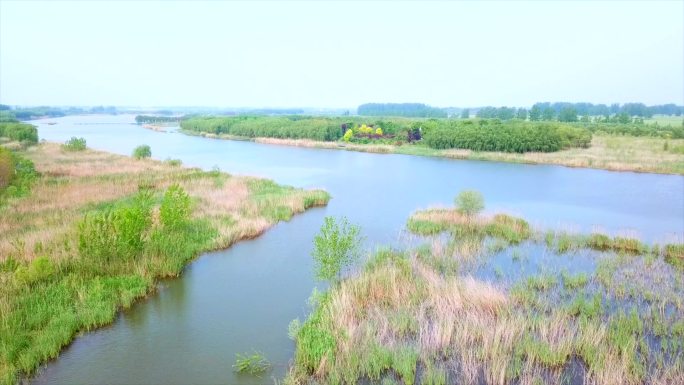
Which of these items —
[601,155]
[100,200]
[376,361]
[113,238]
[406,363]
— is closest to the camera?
[406,363]

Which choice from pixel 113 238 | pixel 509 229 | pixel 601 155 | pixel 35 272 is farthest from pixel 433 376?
pixel 601 155

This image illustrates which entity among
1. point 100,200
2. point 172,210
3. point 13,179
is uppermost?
point 13,179

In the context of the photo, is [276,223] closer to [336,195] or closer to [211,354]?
[336,195]

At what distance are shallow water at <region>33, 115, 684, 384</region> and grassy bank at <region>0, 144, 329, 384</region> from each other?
1.69 feet

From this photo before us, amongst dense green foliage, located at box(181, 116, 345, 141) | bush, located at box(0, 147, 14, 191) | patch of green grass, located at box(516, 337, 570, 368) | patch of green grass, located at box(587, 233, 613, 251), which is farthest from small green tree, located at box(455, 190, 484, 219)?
dense green foliage, located at box(181, 116, 345, 141)

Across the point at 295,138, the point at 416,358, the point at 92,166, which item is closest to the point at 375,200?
the point at 416,358

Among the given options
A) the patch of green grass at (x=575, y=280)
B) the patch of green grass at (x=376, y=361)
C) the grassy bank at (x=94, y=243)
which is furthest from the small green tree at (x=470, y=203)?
the patch of green grass at (x=376, y=361)

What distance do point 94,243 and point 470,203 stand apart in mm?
14664

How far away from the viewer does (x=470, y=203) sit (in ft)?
63.0

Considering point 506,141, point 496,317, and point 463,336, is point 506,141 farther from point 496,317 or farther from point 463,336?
point 463,336

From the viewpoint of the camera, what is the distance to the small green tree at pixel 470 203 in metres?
19.2

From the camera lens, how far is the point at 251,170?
38906mm

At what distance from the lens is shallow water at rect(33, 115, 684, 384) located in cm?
862

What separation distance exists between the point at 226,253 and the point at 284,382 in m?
8.41
